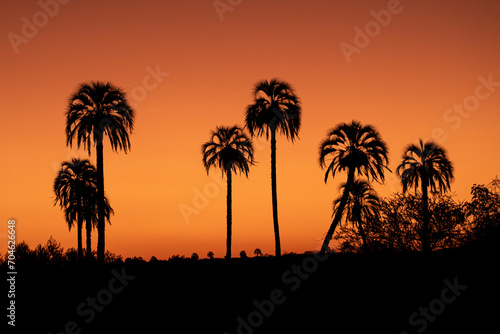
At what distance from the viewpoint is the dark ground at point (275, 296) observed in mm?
23391

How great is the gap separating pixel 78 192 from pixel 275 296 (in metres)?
34.6

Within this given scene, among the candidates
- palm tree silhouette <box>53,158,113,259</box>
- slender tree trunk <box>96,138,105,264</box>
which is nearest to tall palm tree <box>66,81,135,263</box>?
slender tree trunk <box>96,138,105,264</box>

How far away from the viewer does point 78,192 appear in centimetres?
5559

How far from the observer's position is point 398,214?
137ft

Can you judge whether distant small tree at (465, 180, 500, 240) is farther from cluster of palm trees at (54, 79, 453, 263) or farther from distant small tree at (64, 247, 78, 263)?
distant small tree at (64, 247, 78, 263)

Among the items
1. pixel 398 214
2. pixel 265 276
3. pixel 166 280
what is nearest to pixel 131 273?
pixel 166 280

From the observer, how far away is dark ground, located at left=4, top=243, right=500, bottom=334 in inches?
921

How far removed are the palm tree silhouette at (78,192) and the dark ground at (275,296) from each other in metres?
24.0

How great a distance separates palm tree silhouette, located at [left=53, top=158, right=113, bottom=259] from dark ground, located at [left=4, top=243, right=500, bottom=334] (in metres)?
24.0

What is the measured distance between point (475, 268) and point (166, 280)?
51.2 feet

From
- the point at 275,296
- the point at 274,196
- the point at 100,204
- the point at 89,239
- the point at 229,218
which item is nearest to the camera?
the point at 275,296

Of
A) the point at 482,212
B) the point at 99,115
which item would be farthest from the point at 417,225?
the point at 99,115

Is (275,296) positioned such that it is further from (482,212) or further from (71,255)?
(71,255)

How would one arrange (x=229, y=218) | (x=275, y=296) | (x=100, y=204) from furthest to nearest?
(x=229, y=218) → (x=100, y=204) → (x=275, y=296)
